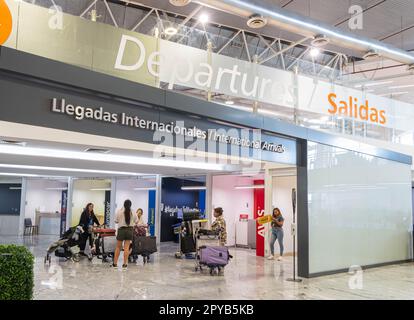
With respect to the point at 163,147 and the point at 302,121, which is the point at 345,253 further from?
the point at 163,147

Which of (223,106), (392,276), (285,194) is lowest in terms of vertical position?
(392,276)

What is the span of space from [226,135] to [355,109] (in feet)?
12.1

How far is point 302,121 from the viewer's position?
27.1 ft

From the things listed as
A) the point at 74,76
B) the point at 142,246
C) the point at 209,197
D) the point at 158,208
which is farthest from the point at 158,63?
the point at 158,208

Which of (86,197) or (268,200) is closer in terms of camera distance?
(268,200)

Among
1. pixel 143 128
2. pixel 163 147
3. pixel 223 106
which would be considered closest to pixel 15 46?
pixel 143 128

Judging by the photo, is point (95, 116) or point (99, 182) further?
point (99, 182)

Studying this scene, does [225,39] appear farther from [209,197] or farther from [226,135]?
[226,135]

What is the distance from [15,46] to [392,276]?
27.5ft

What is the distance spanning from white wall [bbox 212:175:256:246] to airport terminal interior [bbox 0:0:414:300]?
0.05 metres

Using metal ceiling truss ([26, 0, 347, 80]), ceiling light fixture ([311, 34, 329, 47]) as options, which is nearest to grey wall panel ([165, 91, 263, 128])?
ceiling light fixture ([311, 34, 329, 47])

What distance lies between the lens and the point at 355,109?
8773 millimetres

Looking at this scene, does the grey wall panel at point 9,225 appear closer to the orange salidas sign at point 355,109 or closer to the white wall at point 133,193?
the white wall at point 133,193

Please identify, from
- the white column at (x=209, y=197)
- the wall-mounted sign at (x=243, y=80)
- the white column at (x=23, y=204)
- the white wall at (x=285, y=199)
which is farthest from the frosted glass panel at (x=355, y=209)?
the white column at (x=23, y=204)
